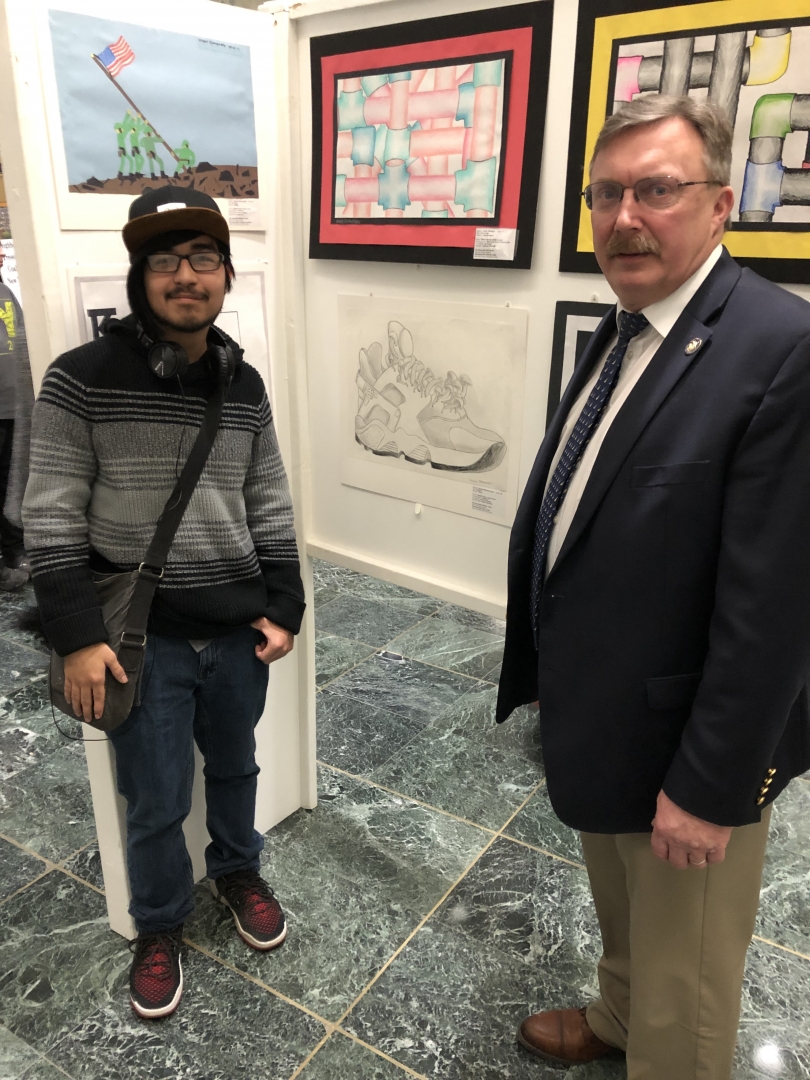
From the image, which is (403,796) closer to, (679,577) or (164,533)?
(164,533)

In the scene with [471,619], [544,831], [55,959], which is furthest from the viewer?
[471,619]

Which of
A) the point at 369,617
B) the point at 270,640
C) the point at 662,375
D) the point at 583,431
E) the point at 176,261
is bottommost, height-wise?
the point at 369,617

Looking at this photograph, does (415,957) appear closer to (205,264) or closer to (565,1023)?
(565,1023)

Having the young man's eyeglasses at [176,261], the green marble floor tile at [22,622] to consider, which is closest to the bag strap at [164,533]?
the young man's eyeglasses at [176,261]

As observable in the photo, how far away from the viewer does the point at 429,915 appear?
205 cm

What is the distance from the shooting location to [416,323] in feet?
6.05

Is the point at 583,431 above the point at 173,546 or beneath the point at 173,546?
above

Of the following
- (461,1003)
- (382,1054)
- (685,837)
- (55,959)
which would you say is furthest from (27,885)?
(685,837)

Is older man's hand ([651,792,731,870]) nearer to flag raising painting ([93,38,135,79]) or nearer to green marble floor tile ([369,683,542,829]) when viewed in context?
green marble floor tile ([369,683,542,829])

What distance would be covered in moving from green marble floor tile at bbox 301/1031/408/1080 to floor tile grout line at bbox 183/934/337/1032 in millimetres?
44

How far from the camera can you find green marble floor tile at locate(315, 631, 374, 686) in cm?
323

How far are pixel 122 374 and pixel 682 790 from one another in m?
1.15

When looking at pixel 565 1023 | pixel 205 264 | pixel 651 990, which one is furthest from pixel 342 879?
pixel 205 264

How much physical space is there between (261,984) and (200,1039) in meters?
0.17
